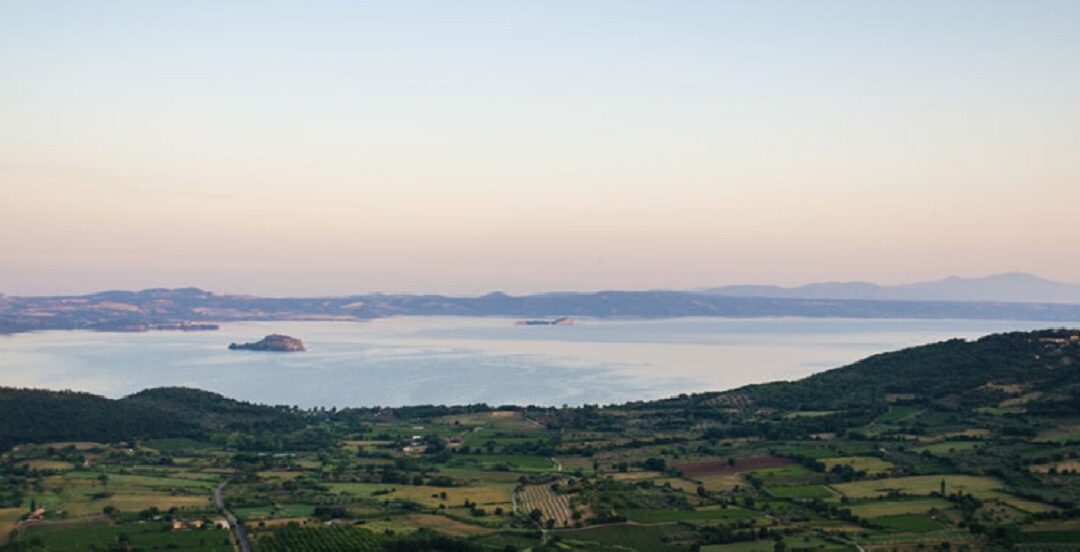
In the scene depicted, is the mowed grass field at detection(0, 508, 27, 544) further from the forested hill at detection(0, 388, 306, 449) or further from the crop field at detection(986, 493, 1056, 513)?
the crop field at detection(986, 493, 1056, 513)

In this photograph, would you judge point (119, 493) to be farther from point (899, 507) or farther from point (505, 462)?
point (899, 507)

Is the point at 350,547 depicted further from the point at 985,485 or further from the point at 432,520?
the point at 985,485

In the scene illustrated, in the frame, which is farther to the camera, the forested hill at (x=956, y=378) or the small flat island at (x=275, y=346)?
the small flat island at (x=275, y=346)

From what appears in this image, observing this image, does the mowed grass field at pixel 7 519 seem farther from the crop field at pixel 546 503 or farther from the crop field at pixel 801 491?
the crop field at pixel 801 491

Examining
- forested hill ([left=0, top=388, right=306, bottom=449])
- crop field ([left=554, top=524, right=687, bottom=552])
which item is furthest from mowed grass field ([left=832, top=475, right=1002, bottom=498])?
forested hill ([left=0, top=388, right=306, bottom=449])

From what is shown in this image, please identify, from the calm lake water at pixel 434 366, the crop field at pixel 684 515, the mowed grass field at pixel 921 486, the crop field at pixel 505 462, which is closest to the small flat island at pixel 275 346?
the calm lake water at pixel 434 366

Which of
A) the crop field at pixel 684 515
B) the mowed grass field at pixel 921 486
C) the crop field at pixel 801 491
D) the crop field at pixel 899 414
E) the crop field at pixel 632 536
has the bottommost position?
the crop field at pixel 632 536

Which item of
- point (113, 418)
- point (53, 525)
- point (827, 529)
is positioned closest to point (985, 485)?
point (827, 529)
